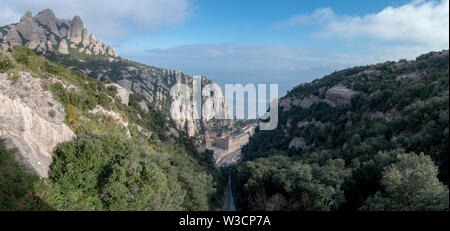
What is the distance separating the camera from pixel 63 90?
15.8m

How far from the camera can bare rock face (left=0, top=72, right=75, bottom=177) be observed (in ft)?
28.0

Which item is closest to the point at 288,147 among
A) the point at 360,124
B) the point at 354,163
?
the point at 360,124

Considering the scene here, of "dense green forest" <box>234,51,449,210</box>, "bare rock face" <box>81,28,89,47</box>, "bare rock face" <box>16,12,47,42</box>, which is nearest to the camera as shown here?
"dense green forest" <box>234,51,449,210</box>

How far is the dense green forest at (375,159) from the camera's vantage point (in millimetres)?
9742

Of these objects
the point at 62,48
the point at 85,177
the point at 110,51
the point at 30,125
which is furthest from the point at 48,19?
the point at 85,177

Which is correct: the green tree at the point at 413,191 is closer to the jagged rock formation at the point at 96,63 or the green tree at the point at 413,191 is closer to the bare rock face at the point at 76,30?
the jagged rock formation at the point at 96,63

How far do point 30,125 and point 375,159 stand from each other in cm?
2131

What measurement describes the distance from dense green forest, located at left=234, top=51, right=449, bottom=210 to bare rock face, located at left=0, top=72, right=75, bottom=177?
575 inches

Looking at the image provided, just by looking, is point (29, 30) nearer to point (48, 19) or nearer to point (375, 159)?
point (48, 19)

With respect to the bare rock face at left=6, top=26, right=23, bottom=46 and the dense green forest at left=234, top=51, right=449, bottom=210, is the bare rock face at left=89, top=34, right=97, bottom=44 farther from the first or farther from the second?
the dense green forest at left=234, top=51, right=449, bottom=210

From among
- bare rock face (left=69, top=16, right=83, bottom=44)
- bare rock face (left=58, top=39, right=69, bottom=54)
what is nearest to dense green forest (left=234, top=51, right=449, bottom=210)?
bare rock face (left=58, top=39, right=69, bottom=54)

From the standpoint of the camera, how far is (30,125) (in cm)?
946

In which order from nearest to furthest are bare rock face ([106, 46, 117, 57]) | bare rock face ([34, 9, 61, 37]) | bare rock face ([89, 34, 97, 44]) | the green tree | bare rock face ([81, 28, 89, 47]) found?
1. the green tree
2. bare rock face ([34, 9, 61, 37])
3. bare rock face ([81, 28, 89, 47])
4. bare rock face ([89, 34, 97, 44])
5. bare rock face ([106, 46, 117, 57])

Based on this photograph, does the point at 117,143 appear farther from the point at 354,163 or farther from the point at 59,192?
the point at 354,163
